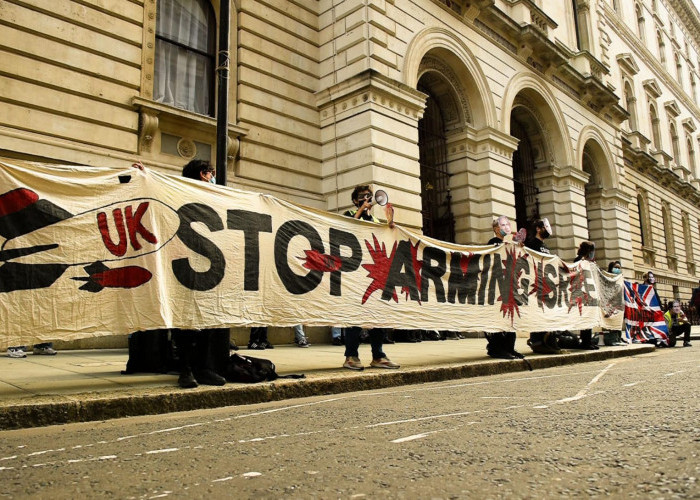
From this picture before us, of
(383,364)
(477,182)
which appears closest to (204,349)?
(383,364)

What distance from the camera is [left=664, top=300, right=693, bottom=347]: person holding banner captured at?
478 inches

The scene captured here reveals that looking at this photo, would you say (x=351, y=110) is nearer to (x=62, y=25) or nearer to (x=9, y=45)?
(x=62, y=25)

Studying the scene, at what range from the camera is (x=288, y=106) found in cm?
1255

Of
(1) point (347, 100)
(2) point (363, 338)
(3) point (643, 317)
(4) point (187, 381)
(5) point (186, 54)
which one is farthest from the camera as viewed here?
(1) point (347, 100)

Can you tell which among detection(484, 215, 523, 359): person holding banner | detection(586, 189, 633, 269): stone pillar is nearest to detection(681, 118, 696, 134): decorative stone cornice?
detection(586, 189, 633, 269): stone pillar

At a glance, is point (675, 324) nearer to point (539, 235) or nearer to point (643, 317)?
point (643, 317)

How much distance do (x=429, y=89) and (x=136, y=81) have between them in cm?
910

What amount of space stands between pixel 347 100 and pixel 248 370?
359 inches

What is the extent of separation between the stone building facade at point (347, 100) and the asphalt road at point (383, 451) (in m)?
7.25

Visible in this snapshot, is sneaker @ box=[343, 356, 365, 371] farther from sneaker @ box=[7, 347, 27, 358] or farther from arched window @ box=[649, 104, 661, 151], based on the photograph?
arched window @ box=[649, 104, 661, 151]

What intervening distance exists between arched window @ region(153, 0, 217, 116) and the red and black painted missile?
7492 millimetres

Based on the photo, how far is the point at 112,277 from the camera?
4.33m

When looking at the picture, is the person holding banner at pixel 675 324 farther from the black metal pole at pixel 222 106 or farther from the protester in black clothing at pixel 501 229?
the black metal pole at pixel 222 106

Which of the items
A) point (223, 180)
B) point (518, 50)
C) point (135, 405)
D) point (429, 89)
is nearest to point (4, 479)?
point (135, 405)
